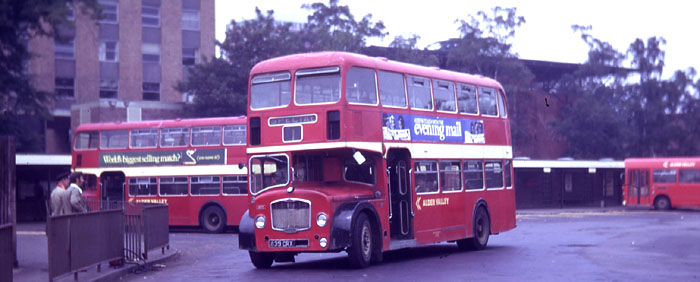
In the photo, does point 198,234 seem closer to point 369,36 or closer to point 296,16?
point 369,36

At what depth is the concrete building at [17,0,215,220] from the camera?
61438 mm

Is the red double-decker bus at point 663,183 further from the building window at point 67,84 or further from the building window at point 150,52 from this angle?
the building window at point 67,84

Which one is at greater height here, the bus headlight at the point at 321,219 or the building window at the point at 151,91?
the building window at the point at 151,91

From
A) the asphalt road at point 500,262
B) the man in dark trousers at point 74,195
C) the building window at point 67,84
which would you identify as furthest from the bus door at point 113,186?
the building window at point 67,84

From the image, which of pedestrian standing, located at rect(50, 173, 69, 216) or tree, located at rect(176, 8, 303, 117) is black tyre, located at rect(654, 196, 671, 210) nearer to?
tree, located at rect(176, 8, 303, 117)

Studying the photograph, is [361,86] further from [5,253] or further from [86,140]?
[86,140]

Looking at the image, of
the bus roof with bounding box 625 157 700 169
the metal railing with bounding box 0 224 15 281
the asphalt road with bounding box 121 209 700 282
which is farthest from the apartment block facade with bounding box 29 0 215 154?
the metal railing with bounding box 0 224 15 281

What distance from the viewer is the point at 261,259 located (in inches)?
695

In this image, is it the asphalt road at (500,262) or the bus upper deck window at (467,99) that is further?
the bus upper deck window at (467,99)

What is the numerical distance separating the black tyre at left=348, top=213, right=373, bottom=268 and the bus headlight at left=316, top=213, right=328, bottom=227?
52cm

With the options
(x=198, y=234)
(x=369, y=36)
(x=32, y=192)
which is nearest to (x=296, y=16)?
(x=369, y=36)

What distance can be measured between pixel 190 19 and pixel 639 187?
108 ft

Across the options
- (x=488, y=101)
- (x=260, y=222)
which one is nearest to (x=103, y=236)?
(x=260, y=222)

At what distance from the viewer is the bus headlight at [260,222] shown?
17.1 metres
